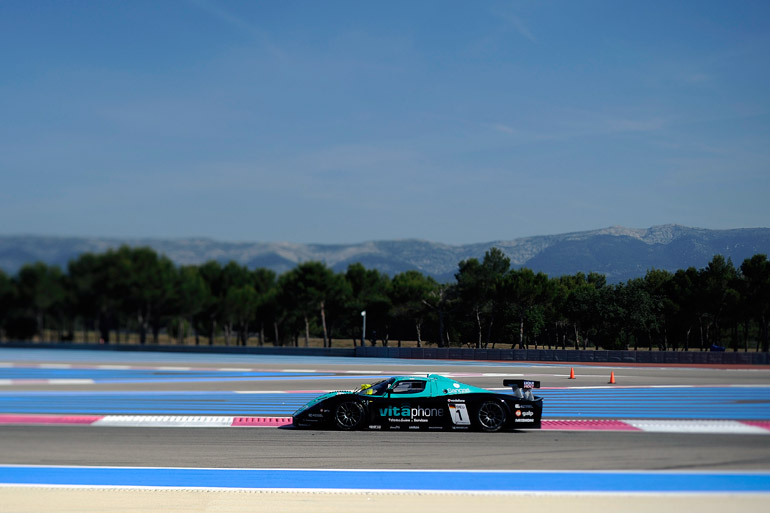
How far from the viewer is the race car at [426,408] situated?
40.3ft

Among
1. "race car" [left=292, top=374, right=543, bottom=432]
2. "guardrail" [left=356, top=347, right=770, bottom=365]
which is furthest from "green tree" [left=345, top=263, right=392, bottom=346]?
"race car" [left=292, top=374, right=543, bottom=432]

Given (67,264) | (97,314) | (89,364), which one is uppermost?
(67,264)

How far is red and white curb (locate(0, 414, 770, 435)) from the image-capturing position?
41.5 feet

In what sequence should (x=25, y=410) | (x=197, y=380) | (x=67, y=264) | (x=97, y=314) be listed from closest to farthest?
1. (x=67, y=264)
2. (x=97, y=314)
3. (x=25, y=410)
4. (x=197, y=380)

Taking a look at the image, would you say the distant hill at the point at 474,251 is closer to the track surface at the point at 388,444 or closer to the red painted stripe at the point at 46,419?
the track surface at the point at 388,444

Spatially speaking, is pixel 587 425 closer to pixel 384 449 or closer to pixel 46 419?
pixel 384 449

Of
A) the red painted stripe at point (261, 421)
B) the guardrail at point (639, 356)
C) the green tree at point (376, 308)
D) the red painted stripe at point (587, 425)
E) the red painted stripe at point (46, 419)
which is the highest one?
the green tree at point (376, 308)

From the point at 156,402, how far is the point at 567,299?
12.4 metres

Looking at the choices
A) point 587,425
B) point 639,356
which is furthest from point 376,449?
point 639,356

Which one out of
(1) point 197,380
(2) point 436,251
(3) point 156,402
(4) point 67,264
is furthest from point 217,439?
(1) point 197,380

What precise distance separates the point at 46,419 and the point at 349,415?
705 centimetres

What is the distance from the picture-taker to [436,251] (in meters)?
19.7

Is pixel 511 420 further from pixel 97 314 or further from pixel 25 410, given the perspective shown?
pixel 25 410

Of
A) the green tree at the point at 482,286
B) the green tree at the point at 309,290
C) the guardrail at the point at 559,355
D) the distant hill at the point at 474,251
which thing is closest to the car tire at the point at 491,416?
the distant hill at the point at 474,251
